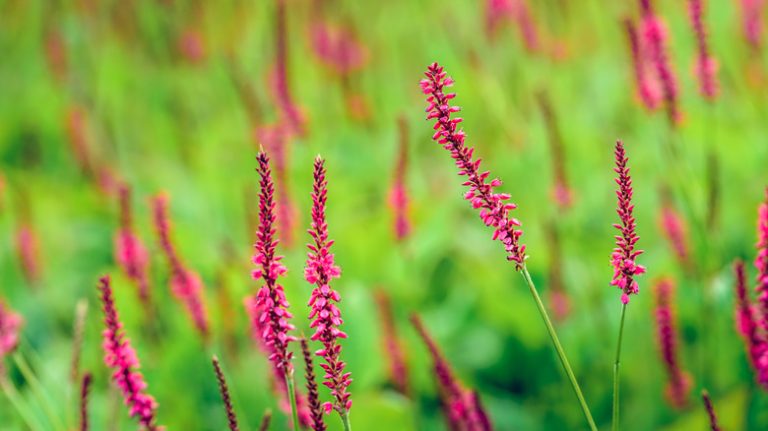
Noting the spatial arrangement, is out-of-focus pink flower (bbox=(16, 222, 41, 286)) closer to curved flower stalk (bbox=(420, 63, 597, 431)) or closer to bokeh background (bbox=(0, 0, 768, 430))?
bokeh background (bbox=(0, 0, 768, 430))

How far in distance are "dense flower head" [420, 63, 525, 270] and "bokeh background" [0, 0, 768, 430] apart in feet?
2.40

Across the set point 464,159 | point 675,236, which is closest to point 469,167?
point 464,159

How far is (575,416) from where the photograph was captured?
1748 millimetres

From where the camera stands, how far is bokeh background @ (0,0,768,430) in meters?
1.86

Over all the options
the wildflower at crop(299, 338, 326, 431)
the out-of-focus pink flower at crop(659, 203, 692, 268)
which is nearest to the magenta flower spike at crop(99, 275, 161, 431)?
the wildflower at crop(299, 338, 326, 431)

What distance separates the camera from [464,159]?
31.1 inches

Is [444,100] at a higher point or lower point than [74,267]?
lower

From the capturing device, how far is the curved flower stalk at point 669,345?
4.28 ft

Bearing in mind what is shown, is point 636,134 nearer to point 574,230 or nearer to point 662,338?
point 574,230

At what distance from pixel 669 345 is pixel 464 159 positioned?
72 centimetres

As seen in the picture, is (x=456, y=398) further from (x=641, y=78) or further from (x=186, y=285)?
(x=641, y=78)

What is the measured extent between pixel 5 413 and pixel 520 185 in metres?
1.77

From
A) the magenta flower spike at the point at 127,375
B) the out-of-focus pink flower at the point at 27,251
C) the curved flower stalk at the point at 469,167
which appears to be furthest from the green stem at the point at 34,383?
the out-of-focus pink flower at the point at 27,251

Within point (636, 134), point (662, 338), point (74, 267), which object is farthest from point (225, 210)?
point (662, 338)
